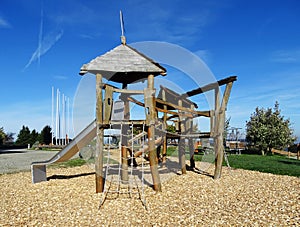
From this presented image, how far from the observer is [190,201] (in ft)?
20.1

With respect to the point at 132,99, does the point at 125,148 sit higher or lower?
lower

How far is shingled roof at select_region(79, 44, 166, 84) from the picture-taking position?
7.09m

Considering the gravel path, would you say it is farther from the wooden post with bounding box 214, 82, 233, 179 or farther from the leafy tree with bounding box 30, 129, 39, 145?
the leafy tree with bounding box 30, 129, 39, 145

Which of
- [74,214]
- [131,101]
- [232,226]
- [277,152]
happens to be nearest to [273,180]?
[232,226]

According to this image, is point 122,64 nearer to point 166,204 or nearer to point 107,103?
point 107,103

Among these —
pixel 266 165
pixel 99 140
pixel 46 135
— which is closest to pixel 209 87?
pixel 99 140

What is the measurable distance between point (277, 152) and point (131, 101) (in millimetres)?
20635

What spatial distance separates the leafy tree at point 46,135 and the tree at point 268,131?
26.1 m

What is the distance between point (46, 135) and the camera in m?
36.8

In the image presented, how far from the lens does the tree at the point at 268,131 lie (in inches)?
877

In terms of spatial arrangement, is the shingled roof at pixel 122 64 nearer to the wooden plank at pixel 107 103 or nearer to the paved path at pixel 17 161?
the wooden plank at pixel 107 103

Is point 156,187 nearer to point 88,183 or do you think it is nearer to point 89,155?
point 88,183

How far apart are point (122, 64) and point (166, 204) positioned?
3.78 m

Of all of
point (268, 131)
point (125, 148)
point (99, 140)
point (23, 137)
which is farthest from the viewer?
point (23, 137)
